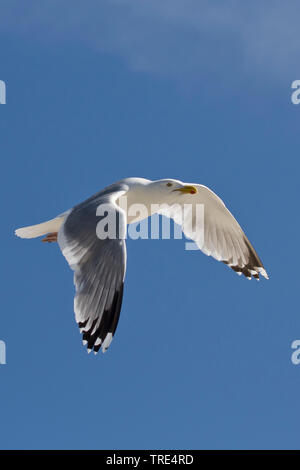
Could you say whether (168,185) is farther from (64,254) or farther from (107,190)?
(64,254)

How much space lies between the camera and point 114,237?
20.3ft

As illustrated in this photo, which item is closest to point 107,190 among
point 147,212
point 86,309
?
point 147,212

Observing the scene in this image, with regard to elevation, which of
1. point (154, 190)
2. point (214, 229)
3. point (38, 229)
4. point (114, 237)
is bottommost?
point (114, 237)

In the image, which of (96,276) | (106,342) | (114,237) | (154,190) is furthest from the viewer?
(154,190)

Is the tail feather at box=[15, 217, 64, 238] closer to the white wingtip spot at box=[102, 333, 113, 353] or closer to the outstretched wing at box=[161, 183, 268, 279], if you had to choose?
the outstretched wing at box=[161, 183, 268, 279]

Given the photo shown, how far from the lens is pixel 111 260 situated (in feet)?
19.9

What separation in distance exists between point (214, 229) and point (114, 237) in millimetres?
2133

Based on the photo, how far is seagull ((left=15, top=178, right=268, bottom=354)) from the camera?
5.88m

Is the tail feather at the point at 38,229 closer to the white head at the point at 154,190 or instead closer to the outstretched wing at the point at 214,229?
the white head at the point at 154,190

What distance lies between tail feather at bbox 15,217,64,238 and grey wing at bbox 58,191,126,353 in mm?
723

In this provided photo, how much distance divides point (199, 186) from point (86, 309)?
233cm

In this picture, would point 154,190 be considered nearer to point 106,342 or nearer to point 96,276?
point 96,276

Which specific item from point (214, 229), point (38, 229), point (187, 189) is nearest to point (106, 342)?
point (38, 229)

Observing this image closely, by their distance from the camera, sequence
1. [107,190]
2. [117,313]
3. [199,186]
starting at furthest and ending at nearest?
[199,186] → [107,190] → [117,313]
